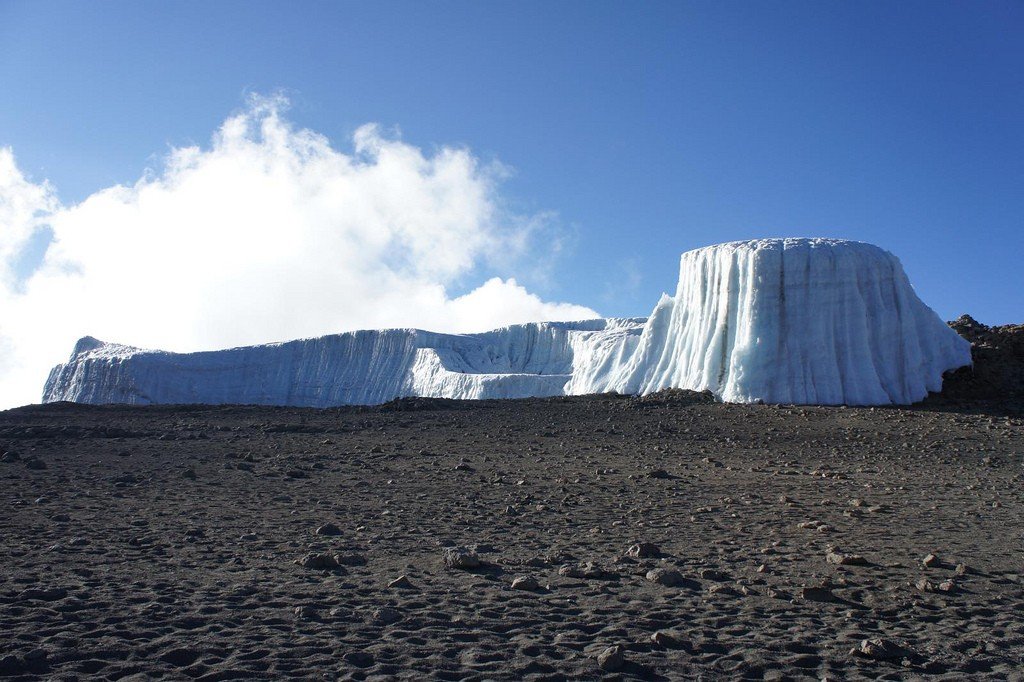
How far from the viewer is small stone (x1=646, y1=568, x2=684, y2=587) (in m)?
4.99

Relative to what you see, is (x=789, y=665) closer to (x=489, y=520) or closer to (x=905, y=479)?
(x=489, y=520)

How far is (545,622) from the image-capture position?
4246 millimetres

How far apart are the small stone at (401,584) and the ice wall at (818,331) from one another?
51.7 feet

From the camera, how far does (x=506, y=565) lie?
5.41m

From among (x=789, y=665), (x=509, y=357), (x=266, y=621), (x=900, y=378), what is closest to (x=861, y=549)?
(x=789, y=665)

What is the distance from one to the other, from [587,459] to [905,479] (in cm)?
424

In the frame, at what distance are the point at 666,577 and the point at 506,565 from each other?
1097 millimetres

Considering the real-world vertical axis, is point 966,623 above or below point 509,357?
below

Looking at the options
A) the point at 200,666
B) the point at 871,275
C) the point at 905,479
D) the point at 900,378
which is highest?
the point at 871,275

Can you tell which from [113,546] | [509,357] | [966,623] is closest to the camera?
[966,623]

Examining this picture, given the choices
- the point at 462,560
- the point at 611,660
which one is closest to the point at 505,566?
the point at 462,560

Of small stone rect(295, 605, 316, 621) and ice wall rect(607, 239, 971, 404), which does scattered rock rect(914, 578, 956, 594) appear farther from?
ice wall rect(607, 239, 971, 404)

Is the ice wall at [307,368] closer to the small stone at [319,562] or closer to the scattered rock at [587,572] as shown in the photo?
the small stone at [319,562]

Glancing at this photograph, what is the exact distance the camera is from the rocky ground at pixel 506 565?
12.2ft
